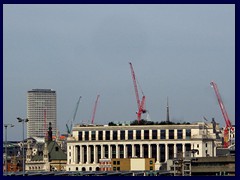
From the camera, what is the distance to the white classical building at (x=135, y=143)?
12756 centimetres

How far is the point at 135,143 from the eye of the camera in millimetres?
129875

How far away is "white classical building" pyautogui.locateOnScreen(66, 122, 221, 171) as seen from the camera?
12756 cm

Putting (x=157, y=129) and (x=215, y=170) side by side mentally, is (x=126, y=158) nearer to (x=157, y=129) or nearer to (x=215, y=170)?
(x=157, y=129)

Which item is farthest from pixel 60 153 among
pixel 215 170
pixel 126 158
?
pixel 215 170

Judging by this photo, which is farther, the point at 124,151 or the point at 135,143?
the point at 135,143

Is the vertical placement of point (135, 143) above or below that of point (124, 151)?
above

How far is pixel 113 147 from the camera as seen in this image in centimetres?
13012

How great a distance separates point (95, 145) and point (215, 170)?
45.6 meters

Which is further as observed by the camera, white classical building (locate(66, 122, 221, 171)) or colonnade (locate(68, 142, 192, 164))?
white classical building (locate(66, 122, 221, 171))

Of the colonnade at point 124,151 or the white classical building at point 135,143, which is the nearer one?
the colonnade at point 124,151

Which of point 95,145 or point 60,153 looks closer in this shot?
point 95,145
